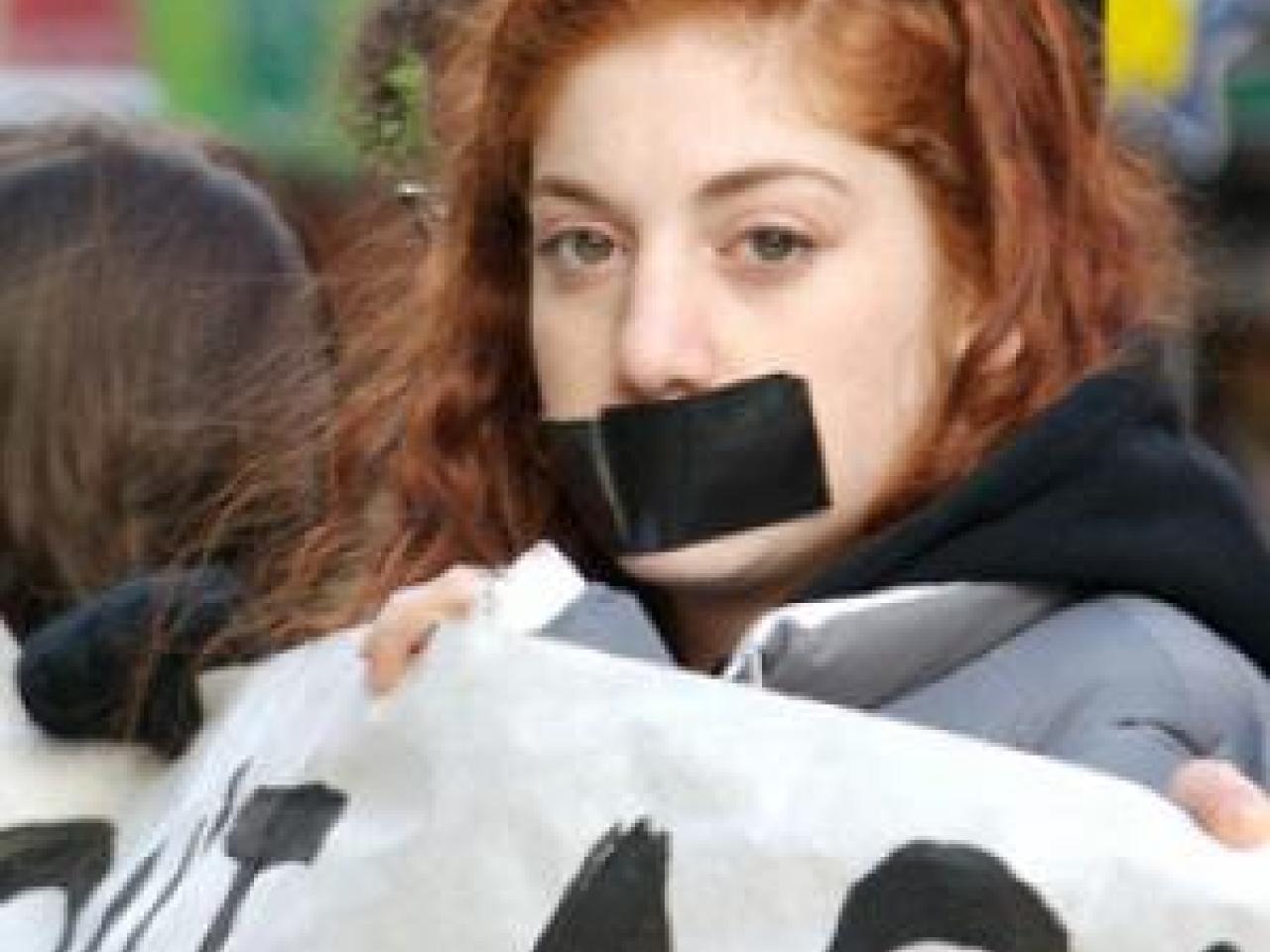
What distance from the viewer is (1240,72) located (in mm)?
4094

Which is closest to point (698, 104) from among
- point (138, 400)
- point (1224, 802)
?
point (1224, 802)

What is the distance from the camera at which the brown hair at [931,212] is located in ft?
6.52

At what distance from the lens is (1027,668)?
6.07ft

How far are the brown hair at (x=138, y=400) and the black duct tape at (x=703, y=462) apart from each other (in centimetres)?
60

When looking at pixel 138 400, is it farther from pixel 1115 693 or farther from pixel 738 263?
pixel 1115 693

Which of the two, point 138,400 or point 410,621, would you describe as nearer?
point 410,621

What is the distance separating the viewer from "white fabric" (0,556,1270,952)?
1.58 meters

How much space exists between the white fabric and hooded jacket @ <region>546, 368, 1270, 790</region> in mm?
108

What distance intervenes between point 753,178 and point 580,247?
12 centimetres

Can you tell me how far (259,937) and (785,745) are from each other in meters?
0.32

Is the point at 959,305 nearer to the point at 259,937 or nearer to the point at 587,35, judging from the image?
the point at 587,35

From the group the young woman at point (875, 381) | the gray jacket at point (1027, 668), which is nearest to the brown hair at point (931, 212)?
the young woman at point (875, 381)

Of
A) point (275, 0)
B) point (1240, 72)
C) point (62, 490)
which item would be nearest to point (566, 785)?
point (62, 490)

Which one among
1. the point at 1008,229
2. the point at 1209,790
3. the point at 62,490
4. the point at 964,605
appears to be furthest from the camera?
the point at 62,490
